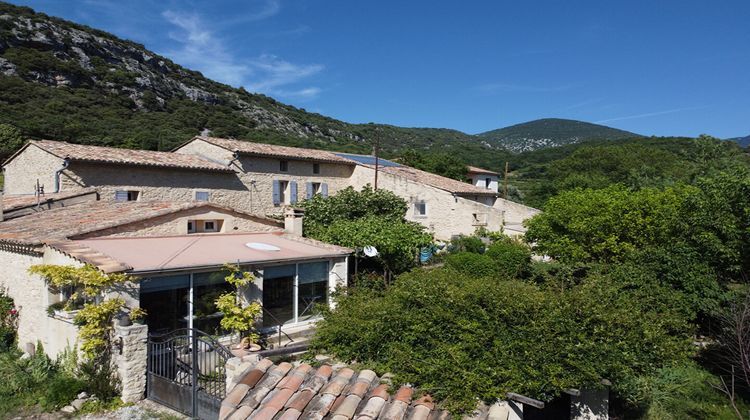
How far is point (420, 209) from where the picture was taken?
34.6 m

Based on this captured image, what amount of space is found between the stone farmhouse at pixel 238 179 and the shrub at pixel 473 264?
6776 millimetres

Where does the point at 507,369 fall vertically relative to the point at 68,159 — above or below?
below

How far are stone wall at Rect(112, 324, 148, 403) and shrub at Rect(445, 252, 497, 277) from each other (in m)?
17.0

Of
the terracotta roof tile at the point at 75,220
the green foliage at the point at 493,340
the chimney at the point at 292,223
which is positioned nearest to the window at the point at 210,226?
the terracotta roof tile at the point at 75,220

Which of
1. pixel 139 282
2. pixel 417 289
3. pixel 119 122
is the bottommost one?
pixel 139 282

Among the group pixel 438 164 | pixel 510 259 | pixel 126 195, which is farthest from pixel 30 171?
pixel 438 164

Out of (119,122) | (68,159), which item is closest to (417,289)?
(68,159)

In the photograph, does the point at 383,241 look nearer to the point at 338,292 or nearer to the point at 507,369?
the point at 338,292

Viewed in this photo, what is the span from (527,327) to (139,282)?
34.2ft

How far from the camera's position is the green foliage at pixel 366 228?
22766 mm

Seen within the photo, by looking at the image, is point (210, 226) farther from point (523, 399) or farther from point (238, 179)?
point (523, 399)

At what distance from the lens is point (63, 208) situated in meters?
20.5

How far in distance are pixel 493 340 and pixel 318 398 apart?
294 cm

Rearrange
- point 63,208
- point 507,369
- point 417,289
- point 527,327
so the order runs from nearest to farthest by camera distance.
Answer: point 507,369 < point 527,327 < point 417,289 < point 63,208
